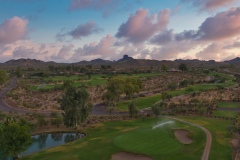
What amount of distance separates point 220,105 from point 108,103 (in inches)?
1860

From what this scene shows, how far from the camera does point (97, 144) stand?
191 ft

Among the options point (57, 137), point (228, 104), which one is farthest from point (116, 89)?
point (228, 104)

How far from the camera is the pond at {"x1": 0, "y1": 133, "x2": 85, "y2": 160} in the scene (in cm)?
6281

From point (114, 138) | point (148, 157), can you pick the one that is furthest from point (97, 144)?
point (148, 157)

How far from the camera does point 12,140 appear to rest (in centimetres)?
5072

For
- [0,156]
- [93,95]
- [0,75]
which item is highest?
[0,75]

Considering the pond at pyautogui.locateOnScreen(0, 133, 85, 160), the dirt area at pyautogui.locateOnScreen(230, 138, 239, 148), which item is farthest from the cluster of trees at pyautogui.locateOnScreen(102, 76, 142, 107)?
the dirt area at pyautogui.locateOnScreen(230, 138, 239, 148)

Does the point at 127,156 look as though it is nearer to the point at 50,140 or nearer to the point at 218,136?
the point at 218,136

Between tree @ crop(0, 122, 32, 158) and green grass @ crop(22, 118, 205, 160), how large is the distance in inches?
129

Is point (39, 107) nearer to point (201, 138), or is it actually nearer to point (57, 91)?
point (57, 91)

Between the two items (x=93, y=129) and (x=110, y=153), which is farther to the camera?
(x=93, y=129)

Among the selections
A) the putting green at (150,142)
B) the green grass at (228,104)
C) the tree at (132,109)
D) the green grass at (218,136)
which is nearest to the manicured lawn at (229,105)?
the green grass at (228,104)

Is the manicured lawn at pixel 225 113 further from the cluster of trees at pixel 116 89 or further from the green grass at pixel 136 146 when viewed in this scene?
the cluster of trees at pixel 116 89

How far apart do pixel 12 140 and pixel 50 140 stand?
1782cm
